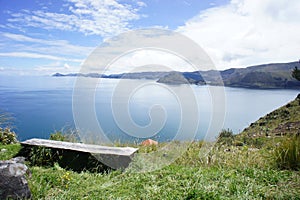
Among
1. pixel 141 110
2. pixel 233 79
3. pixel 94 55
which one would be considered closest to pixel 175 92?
pixel 141 110

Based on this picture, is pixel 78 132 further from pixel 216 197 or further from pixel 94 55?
pixel 216 197

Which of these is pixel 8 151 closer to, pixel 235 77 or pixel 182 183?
pixel 182 183

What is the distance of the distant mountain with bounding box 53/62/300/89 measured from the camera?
17.4ft

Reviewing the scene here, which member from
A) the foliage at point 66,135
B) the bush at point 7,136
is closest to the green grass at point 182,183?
the foliage at point 66,135

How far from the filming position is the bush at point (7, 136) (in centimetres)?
640

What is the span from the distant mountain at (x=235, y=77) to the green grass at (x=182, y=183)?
1843 mm

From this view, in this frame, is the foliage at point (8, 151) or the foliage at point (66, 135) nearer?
the foliage at point (8, 151)

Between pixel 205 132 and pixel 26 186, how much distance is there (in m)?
4.38

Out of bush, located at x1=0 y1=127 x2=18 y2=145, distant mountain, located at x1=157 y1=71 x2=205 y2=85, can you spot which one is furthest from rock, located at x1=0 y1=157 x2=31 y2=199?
bush, located at x1=0 y1=127 x2=18 y2=145

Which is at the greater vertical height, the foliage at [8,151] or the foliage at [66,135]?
the foliage at [66,135]

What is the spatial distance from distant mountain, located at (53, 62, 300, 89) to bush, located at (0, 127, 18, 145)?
306 cm

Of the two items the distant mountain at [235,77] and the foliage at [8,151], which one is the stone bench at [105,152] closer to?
the foliage at [8,151]

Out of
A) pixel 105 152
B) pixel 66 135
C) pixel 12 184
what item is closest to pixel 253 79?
pixel 66 135

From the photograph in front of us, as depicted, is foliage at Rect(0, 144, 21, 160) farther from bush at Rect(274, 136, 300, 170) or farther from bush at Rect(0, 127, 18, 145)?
bush at Rect(274, 136, 300, 170)
